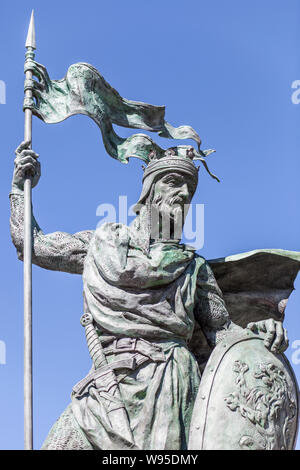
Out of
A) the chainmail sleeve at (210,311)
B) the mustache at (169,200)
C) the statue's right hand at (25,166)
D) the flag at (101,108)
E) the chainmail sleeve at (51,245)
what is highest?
the flag at (101,108)

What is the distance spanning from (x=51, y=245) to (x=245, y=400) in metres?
2.76

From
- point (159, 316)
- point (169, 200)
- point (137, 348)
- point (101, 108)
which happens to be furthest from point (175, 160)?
point (137, 348)

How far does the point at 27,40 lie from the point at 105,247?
8.95 ft

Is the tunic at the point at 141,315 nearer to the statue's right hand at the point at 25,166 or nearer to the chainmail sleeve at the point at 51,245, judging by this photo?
the chainmail sleeve at the point at 51,245

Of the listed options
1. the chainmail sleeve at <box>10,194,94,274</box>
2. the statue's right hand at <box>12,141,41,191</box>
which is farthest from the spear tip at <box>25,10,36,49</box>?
the chainmail sleeve at <box>10,194,94,274</box>

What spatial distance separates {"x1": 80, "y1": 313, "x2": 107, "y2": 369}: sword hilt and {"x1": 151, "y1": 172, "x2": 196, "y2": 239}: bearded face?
1228mm

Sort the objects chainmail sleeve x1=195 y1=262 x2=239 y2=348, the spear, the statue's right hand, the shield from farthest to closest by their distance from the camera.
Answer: the statue's right hand, chainmail sleeve x1=195 y1=262 x2=239 y2=348, the spear, the shield

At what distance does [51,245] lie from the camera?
13.8 metres

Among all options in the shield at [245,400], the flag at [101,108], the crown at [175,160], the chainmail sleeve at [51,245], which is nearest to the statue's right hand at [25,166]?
the chainmail sleeve at [51,245]

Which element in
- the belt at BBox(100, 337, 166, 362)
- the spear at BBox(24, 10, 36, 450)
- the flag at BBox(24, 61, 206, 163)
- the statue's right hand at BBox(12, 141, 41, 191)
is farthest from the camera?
the flag at BBox(24, 61, 206, 163)

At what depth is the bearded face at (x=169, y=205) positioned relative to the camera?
544 inches

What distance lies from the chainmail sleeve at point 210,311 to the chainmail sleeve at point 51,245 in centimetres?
129

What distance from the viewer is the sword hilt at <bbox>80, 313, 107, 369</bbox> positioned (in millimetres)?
12891

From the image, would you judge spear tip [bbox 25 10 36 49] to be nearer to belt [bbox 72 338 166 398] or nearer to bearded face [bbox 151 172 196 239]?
bearded face [bbox 151 172 196 239]
